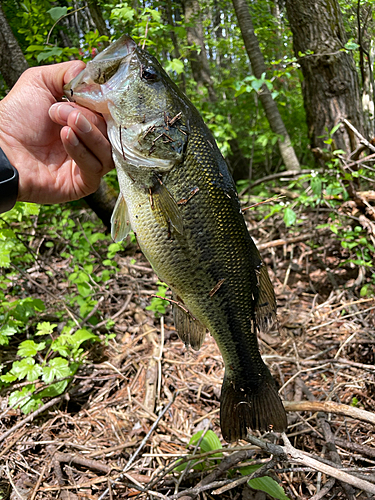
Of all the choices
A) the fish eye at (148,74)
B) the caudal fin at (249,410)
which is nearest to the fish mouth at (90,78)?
the fish eye at (148,74)

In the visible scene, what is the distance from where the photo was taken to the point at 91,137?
1842 mm

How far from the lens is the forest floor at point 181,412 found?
213 cm

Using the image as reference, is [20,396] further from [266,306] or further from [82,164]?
[266,306]

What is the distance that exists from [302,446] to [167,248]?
5.72ft

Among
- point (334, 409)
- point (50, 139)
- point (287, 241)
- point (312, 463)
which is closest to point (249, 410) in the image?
point (312, 463)

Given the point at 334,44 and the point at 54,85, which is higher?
the point at 54,85

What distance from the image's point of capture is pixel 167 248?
5.48 feet

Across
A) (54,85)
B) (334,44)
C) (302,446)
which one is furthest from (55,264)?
(334,44)

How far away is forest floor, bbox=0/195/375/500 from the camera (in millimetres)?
2127

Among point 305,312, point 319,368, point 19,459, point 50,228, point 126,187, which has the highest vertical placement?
point 126,187

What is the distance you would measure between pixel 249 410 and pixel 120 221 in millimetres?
1231

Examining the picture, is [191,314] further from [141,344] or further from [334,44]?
[334,44]

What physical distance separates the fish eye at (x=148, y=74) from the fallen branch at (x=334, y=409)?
7.17ft

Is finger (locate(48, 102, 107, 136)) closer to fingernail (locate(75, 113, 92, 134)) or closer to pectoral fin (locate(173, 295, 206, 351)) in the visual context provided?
fingernail (locate(75, 113, 92, 134))
